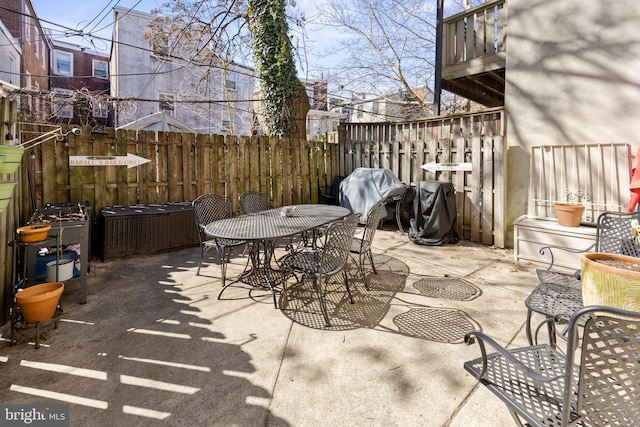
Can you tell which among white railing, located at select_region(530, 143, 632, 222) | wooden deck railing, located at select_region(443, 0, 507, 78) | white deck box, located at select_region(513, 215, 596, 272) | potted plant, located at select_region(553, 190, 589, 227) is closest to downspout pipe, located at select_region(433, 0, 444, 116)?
wooden deck railing, located at select_region(443, 0, 507, 78)

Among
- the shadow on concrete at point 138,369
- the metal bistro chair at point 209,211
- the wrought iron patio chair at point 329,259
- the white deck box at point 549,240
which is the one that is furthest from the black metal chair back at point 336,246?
the white deck box at point 549,240

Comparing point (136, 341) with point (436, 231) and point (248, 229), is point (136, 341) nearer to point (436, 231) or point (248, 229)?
point (248, 229)

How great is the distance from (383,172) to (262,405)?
5.23 meters

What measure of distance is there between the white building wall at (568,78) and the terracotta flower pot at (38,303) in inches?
234

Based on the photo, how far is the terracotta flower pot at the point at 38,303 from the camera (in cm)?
Result: 243

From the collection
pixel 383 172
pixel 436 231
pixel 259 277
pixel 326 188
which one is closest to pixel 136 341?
pixel 259 277

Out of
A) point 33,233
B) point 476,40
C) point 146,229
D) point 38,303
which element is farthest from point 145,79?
point 38,303

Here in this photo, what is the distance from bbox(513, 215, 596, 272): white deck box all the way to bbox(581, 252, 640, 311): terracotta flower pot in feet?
10.6

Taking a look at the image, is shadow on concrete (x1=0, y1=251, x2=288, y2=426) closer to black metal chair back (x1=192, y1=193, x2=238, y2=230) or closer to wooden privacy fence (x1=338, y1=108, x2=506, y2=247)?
black metal chair back (x1=192, y1=193, x2=238, y2=230)

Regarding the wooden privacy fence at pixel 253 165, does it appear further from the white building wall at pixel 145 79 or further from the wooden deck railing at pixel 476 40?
the white building wall at pixel 145 79

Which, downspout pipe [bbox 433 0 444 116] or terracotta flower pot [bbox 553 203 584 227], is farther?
downspout pipe [bbox 433 0 444 116]

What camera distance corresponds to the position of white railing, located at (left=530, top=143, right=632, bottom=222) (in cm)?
417

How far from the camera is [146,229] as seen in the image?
15.6 feet

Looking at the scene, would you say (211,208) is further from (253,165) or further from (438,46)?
(438,46)
